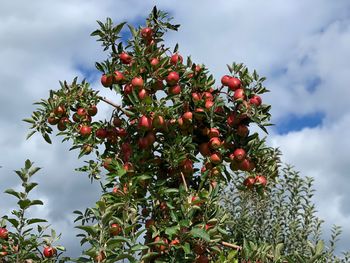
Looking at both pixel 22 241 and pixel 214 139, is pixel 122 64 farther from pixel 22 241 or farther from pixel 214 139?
pixel 22 241

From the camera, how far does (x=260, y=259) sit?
13.6ft

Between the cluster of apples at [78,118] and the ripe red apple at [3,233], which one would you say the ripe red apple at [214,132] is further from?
the ripe red apple at [3,233]

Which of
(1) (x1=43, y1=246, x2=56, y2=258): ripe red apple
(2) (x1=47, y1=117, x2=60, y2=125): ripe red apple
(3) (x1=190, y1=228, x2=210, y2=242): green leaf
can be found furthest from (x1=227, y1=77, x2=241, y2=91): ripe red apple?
(1) (x1=43, y1=246, x2=56, y2=258): ripe red apple

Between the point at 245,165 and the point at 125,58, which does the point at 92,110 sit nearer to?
the point at 125,58

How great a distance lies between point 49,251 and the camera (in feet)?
14.3

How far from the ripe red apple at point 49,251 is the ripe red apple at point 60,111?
142 centimetres

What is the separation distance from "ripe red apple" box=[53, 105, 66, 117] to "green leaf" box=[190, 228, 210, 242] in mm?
1937

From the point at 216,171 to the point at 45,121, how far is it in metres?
1.73

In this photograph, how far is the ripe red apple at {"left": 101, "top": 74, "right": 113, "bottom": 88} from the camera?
5105mm

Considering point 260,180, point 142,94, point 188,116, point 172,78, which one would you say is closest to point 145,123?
point 142,94

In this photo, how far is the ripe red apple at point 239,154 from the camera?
4918 millimetres

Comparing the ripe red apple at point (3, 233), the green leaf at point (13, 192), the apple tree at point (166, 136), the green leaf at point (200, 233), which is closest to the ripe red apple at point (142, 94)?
the apple tree at point (166, 136)

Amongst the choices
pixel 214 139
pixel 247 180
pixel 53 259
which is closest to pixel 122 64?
pixel 214 139

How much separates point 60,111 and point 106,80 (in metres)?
0.57
